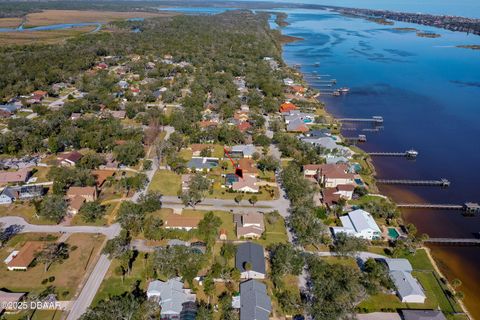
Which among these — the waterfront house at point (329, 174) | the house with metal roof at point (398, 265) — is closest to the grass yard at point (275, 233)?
the house with metal roof at point (398, 265)

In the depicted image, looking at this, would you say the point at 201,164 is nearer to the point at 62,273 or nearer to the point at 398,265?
the point at 62,273

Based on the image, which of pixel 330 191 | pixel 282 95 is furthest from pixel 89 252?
pixel 282 95

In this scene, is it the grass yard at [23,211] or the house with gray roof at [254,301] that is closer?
the house with gray roof at [254,301]

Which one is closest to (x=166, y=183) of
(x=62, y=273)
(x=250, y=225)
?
(x=250, y=225)

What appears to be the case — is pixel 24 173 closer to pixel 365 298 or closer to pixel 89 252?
pixel 89 252

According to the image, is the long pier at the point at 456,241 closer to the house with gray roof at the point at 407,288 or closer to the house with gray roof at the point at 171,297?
the house with gray roof at the point at 407,288

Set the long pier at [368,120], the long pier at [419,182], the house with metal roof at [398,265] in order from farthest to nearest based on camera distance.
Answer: the long pier at [368,120], the long pier at [419,182], the house with metal roof at [398,265]

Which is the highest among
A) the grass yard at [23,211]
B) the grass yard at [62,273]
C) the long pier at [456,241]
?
the grass yard at [23,211]
